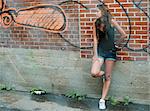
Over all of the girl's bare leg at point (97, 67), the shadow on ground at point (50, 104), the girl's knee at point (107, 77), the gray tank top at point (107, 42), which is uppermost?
the gray tank top at point (107, 42)

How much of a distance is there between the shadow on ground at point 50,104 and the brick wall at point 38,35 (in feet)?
3.31

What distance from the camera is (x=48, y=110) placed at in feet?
20.4

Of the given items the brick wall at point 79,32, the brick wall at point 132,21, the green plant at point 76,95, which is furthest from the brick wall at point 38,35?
the green plant at point 76,95

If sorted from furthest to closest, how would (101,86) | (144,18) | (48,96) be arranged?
(48,96) < (101,86) < (144,18)

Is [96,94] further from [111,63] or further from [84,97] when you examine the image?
[111,63]

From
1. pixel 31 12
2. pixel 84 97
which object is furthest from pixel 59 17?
pixel 84 97

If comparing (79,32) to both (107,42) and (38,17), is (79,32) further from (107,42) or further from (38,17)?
(38,17)

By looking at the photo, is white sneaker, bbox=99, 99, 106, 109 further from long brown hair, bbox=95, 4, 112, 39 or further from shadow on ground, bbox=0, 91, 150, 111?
long brown hair, bbox=95, 4, 112, 39

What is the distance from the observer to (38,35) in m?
7.14

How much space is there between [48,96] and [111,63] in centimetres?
162

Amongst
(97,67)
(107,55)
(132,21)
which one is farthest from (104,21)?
(97,67)

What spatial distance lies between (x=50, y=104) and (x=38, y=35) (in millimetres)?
1485

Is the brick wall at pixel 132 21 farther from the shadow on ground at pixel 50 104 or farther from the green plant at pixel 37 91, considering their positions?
the green plant at pixel 37 91

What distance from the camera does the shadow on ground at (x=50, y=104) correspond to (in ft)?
20.6
